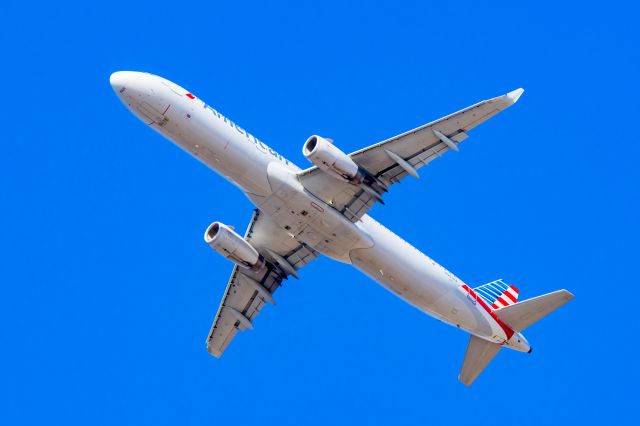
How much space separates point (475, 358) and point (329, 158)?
1733 cm

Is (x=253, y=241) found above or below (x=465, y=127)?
below

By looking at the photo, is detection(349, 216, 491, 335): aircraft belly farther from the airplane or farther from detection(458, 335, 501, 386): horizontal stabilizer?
detection(458, 335, 501, 386): horizontal stabilizer

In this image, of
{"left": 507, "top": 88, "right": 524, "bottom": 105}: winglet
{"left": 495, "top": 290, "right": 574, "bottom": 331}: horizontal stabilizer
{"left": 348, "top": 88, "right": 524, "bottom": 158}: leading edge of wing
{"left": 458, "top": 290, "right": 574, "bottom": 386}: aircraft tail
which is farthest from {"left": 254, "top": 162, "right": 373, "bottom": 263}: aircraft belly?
{"left": 507, "top": 88, "right": 524, "bottom": 105}: winglet

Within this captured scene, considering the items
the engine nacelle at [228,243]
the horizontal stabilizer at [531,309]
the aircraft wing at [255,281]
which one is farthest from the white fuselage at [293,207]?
the engine nacelle at [228,243]

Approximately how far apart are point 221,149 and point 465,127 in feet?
40.0

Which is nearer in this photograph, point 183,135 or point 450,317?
point 183,135

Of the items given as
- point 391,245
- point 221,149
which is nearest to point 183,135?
point 221,149

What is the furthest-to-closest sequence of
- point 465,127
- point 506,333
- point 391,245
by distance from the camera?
point 506,333 < point 391,245 < point 465,127

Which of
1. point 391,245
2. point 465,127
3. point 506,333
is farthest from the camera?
point 506,333

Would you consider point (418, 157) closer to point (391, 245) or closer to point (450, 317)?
point (391, 245)

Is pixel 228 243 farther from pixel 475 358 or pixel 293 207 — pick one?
pixel 475 358

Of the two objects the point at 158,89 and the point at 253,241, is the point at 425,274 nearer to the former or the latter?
the point at 253,241

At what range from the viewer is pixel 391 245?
56094 millimetres

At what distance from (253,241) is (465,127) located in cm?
1522
